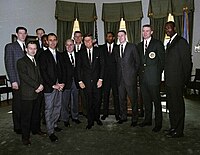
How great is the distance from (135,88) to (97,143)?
4.32 feet

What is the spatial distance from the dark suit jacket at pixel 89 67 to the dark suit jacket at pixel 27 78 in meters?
0.99

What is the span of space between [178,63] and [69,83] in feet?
6.00

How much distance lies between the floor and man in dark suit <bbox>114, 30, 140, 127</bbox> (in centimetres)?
53

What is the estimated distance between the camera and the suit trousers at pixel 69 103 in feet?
13.8

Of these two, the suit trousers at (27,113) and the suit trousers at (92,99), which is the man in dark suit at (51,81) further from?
the suit trousers at (92,99)

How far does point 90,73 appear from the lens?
13.3ft

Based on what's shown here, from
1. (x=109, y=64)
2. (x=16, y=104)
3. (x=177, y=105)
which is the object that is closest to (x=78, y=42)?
(x=109, y=64)

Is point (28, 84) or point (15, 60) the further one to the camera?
point (15, 60)

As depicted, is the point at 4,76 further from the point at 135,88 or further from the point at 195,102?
the point at 195,102

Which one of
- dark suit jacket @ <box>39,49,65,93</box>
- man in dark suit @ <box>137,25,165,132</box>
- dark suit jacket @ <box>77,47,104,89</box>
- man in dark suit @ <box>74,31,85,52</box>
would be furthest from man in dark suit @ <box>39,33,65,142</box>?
man in dark suit @ <box>137,25,165,132</box>

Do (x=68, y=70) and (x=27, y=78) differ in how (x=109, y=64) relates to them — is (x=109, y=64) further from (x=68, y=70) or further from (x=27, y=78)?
(x=27, y=78)

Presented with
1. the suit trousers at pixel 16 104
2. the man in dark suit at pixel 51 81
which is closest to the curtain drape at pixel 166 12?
the man in dark suit at pixel 51 81

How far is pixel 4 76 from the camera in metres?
6.84

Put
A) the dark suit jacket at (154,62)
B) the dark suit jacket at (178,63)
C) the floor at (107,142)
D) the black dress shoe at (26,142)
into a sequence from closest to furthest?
1. the floor at (107,142)
2. the black dress shoe at (26,142)
3. the dark suit jacket at (178,63)
4. the dark suit jacket at (154,62)
